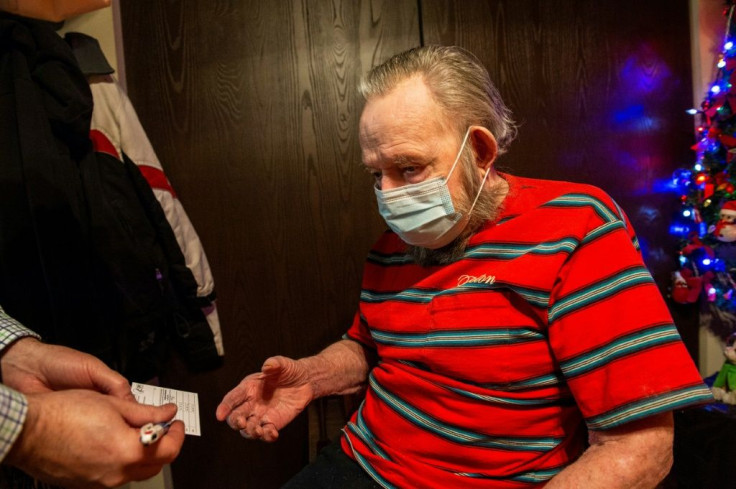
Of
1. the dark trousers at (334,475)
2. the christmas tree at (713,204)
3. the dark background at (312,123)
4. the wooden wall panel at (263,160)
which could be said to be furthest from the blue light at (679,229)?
the dark trousers at (334,475)

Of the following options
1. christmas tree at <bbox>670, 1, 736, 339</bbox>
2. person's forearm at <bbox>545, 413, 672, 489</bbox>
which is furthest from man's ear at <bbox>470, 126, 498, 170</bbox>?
christmas tree at <bbox>670, 1, 736, 339</bbox>

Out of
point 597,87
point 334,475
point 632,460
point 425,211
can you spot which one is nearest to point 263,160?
→ point 425,211

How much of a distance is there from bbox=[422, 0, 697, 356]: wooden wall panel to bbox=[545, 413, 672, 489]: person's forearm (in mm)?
1401

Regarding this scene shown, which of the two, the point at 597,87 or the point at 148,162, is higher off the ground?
the point at 597,87

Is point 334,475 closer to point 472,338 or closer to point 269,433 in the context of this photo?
point 269,433

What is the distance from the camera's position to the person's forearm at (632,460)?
0.79m

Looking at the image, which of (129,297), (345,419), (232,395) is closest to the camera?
(232,395)

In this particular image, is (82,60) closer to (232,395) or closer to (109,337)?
(109,337)

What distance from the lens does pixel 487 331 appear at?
98 centimetres

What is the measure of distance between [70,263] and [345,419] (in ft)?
3.31

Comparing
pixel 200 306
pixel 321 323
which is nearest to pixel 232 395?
pixel 200 306

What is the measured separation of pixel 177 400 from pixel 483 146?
2.89ft

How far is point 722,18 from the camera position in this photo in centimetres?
212

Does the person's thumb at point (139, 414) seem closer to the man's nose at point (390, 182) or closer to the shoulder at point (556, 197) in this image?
the man's nose at point (390, 182)
